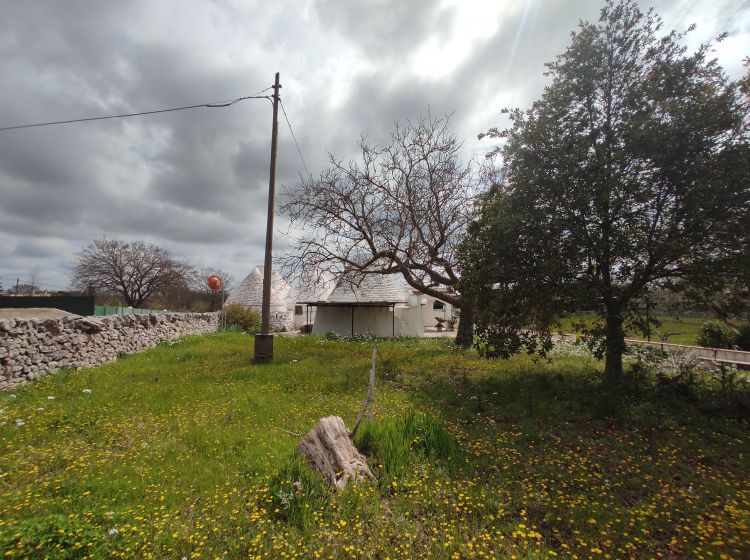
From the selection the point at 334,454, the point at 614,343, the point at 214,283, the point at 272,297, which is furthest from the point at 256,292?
the point at 334,454

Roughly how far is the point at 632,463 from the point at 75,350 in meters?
12.9

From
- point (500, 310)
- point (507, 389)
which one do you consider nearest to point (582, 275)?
point (500, 310)

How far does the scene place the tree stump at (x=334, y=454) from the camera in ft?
13.2

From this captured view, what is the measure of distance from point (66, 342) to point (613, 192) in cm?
1345

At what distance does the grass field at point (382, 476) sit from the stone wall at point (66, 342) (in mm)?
719

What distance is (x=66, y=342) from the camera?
974cm

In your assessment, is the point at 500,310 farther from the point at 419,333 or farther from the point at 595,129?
the point at 419,333

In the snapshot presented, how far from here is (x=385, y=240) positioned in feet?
49.8

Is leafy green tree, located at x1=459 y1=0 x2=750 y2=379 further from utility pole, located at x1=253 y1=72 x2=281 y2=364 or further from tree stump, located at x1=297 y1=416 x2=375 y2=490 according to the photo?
utility pole, located at x1=253 y1=72 x2=281 y2=364

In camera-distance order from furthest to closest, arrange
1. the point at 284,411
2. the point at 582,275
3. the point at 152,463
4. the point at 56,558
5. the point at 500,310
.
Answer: the point at 500,310 → the point at 582,275 → the point at 284,411 → the point at 152,463 → the point at 56,558

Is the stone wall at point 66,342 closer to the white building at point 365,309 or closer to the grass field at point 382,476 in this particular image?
the grass field at point 382,476

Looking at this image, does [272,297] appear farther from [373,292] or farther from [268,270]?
[268,270]

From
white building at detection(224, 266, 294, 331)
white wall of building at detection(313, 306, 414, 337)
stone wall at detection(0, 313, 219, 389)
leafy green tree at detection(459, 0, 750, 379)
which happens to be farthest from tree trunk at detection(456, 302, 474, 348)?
white building at detection(224, 266, 294, 331)

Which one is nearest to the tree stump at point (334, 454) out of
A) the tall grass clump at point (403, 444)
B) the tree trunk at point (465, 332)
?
the tall grass clump at point (403, 444)
